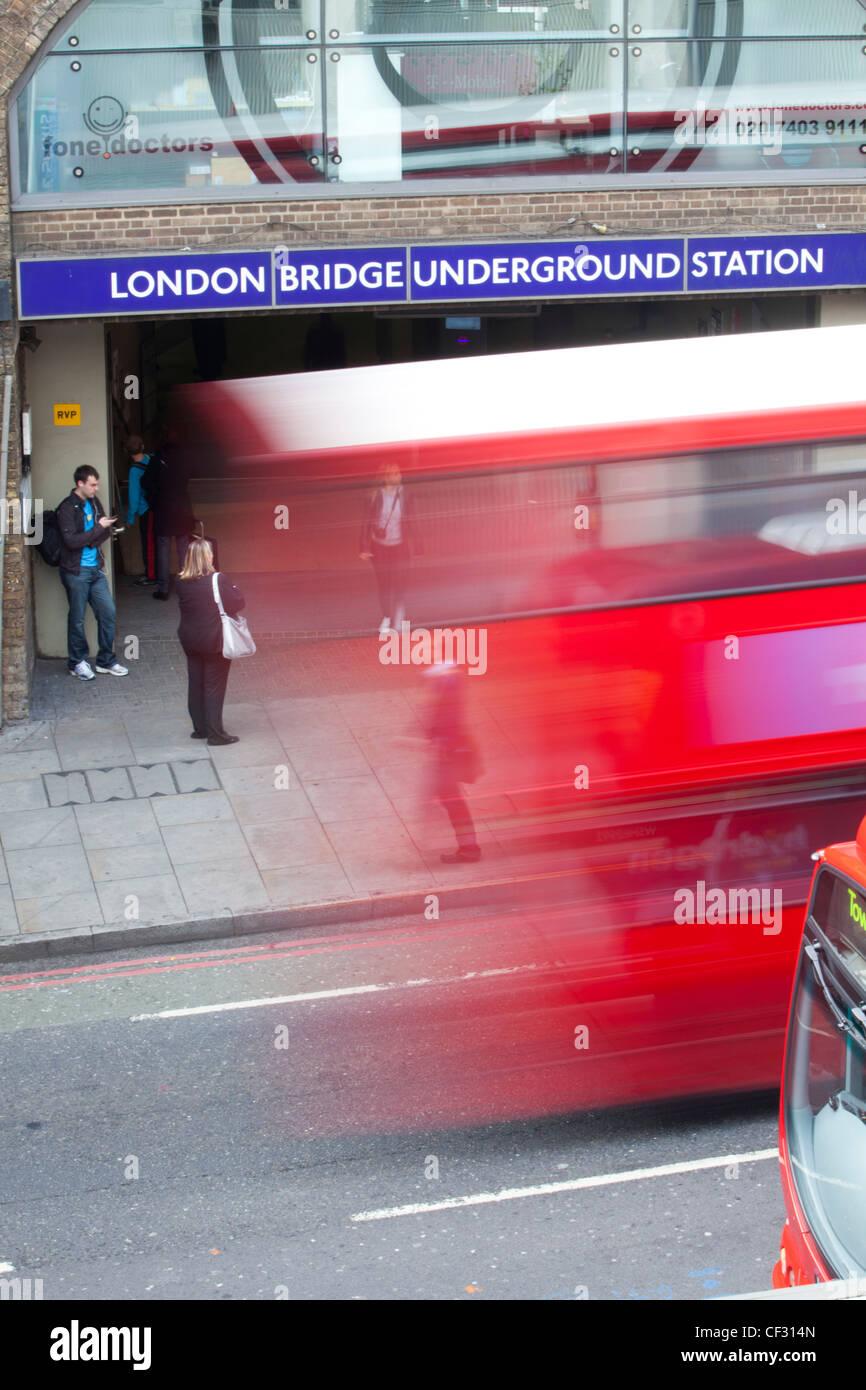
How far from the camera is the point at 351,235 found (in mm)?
13461

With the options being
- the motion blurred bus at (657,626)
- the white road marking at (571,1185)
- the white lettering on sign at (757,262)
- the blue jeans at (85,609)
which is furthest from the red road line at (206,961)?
the white lettering on sign at (757,262)

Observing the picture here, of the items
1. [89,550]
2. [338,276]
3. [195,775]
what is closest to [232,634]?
[195,775]

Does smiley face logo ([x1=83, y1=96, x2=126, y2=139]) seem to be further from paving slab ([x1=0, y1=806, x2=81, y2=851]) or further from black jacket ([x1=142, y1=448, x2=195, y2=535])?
paving slab ([x1=0, y1=806, x2=81, y2=851])

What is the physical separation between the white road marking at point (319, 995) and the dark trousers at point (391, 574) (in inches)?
86.7

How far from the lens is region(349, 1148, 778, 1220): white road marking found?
20.7ft

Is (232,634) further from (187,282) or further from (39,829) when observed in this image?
(187,282)

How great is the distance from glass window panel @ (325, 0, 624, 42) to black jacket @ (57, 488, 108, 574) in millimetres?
4809

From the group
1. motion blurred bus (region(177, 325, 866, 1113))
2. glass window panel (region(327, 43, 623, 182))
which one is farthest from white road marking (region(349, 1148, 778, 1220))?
glass window panel (region(327, 43, 623, 182))

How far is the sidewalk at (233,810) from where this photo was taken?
964cm

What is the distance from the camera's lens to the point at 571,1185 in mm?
6500

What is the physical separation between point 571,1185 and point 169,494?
11.2 m

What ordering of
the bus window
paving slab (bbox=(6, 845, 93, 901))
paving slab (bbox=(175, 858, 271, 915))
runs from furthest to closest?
paving slab (bbox=(6, 845, 93, 901)), paving slab (bbox=(175, 858, 271, 915)), the bus window
